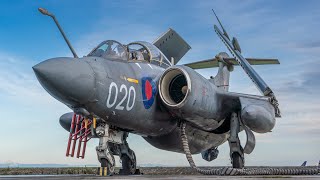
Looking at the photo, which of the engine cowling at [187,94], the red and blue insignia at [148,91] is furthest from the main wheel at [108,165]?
the engine cowling at [187,94]

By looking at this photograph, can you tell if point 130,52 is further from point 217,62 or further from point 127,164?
point 217,62

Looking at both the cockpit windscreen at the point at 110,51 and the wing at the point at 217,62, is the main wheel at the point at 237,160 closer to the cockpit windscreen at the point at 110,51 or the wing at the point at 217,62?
the cockpit windscreen at the point at 110,51

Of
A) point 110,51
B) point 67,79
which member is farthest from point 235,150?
point 67,79

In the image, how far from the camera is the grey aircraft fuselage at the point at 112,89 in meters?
9.07

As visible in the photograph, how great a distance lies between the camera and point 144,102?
11.1 meters

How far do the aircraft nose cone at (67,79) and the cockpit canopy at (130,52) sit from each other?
1557mm

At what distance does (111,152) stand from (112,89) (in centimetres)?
188

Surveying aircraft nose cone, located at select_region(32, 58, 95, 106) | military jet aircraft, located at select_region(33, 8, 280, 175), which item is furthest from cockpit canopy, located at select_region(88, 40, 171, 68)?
aircraft nose cone, located at select_region(32, 58, 95, 106)

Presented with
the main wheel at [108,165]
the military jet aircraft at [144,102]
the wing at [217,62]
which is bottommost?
the main wheel at [108,165]

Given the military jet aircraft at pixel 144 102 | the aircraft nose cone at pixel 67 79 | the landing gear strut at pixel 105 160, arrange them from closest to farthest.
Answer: the aircraft nose cone at pixel 67 79 < the military jet aircraft at pixel 144 102 < the landing gear strut at pixel 105 160

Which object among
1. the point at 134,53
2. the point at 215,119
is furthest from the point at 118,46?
the point at 215,119

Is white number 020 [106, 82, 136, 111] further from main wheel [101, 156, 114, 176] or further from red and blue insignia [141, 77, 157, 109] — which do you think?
main wheel [101, 156, 114, 176]

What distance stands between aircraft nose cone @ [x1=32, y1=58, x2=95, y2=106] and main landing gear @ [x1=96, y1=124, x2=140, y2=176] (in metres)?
1.15

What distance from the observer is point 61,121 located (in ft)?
48.4
